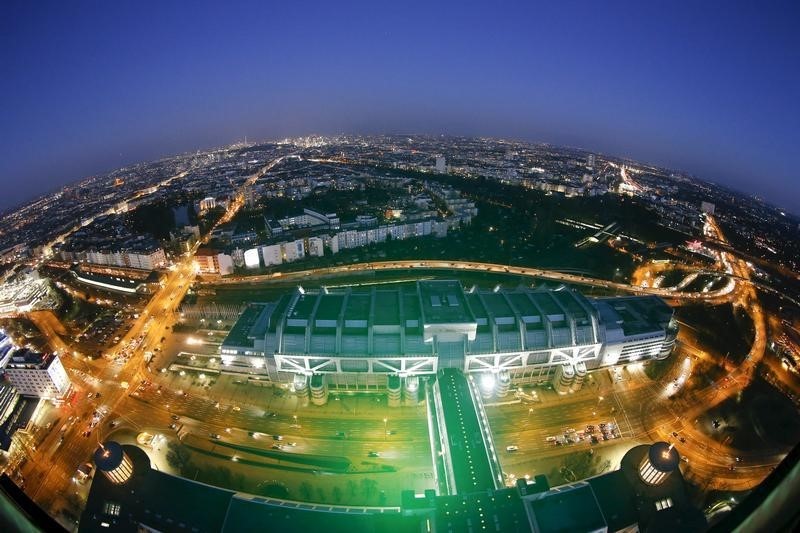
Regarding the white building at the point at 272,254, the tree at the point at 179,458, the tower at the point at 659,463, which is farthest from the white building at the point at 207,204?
Result: the tower at the point at 659,463

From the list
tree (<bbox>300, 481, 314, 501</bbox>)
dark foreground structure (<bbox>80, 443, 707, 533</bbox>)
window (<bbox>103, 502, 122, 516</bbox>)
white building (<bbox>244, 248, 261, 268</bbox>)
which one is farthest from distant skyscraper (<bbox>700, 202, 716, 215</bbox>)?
window (<bbox>103, 502, 122, 516</bbox>)

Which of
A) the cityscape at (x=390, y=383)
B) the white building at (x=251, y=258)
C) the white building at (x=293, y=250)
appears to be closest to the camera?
the cityscape at (x=390, y=383)

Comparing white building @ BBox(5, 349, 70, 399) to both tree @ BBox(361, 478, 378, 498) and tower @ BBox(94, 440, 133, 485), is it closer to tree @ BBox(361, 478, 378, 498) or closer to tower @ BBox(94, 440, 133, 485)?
tower @ BBox(94, 440, 133, 485)

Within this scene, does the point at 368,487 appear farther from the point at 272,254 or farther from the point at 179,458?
the point at 272,254

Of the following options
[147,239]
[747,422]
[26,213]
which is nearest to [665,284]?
[747,422]

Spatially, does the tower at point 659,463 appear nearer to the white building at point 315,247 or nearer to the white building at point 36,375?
the white building at point 36,375

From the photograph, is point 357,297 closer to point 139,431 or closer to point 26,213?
point 139,431

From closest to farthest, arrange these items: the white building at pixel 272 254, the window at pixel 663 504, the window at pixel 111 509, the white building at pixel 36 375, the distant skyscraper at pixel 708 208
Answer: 1. the window at pixel 111 509
2. the window at pixel 663 504
3. the white building at pixel 36 375
4. the white building at pixel 272 254
5. the distant skyscraper at pixel 708 208
